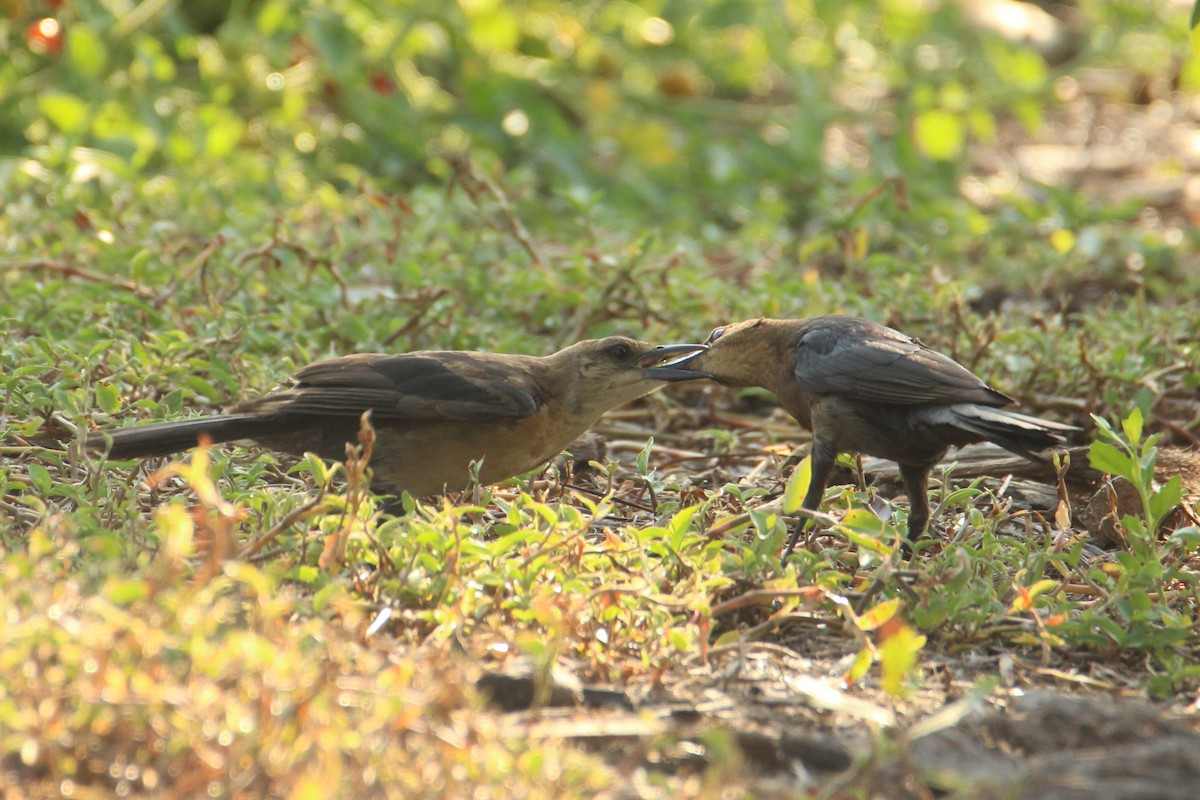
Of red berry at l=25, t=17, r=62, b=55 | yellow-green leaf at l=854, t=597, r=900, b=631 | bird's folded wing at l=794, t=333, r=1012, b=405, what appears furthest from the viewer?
red berry at l=25, t=17, r=62, b=55

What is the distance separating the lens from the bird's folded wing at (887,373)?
4355 millimetres

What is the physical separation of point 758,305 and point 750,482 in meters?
1.50

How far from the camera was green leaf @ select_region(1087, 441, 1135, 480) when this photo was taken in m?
4.07

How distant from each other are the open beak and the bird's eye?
64 millimetres

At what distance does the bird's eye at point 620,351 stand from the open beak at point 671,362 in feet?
0.21

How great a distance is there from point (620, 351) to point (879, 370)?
1.11 m

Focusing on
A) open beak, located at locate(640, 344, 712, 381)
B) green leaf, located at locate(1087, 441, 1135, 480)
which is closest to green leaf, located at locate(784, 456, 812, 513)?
green leaf, located at locate(1087, 441, 1135, 480)

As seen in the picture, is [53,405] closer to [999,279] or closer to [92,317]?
[92,317]

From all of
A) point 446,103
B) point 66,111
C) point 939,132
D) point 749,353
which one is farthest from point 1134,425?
point 446,103

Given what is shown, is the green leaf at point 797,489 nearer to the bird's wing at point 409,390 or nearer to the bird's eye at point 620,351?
the bird's wing at point 409,390

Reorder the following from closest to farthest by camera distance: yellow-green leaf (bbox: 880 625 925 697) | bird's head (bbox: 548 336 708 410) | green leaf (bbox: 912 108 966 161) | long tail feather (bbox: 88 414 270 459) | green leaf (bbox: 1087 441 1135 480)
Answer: yellow-green leaf (bbox: 880 625 925 697), green leaf (bbox: 1087 441 1135 480), long tail feather (bbox: 88 414 270 459), bird's head (bbox: 548 336 708 410), green leaf (bbox: 912 108 966 161)

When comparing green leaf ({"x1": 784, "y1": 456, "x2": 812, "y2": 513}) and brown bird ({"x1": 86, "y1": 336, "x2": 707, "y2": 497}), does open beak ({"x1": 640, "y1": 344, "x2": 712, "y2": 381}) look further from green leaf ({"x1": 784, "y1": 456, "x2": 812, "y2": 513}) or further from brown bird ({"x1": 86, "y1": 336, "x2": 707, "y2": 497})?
green leaf ({"x1": 784, "y1": 456, "x2": 812, "y2": 513})

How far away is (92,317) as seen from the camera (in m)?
5.74

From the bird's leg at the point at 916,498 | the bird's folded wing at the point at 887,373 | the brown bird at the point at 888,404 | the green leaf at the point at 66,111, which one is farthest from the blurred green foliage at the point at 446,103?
the bird's leg at the point at 916,498
